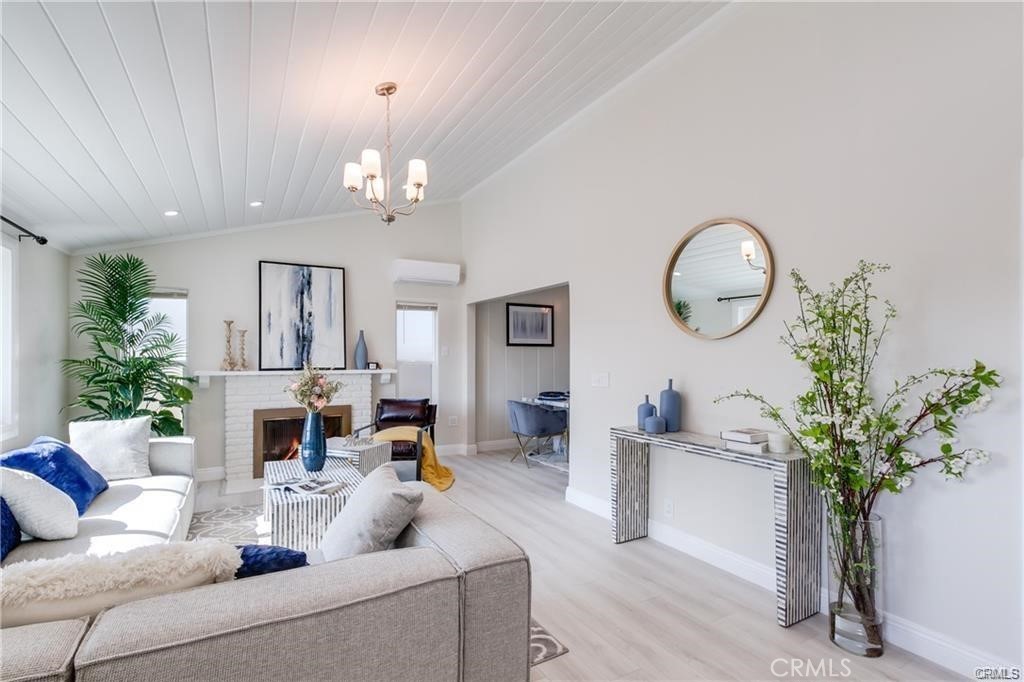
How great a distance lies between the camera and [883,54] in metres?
2.39

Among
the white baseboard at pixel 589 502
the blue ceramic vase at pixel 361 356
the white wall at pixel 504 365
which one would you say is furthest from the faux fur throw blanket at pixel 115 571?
the white wall at pixel 504 365

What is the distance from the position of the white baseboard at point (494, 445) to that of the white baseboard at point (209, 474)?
9.50 feet

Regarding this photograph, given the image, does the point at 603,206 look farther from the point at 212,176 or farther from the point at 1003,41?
the point at 212,176

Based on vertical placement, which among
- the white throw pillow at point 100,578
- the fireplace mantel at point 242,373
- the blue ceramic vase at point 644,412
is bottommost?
the white throw pillow at point 100,578

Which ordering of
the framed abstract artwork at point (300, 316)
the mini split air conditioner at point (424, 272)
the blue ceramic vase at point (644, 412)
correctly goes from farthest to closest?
1. the mini split air conditioner at point (424, 272)
2. the framed abstract artwork at point (300, 316)
3. the blue ceramic vase at point (644, 412)

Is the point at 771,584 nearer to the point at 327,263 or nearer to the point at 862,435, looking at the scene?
the point at 862,435

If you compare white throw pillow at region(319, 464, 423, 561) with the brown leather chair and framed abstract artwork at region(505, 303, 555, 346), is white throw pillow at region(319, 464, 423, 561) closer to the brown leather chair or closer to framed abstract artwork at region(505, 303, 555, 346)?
the brown leather chair

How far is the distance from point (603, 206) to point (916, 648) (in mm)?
3219

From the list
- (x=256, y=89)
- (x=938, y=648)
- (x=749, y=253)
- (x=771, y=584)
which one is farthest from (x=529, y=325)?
(x=938, y=648)

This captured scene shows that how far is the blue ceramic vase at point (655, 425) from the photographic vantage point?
3223 millimetres

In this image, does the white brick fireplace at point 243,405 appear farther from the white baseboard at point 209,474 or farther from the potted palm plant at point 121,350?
the potted palm plant at point 121,350

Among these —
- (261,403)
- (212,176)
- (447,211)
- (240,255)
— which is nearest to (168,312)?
(240,255)

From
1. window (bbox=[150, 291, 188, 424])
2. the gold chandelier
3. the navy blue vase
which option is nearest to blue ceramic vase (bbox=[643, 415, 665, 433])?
the gold chandelier

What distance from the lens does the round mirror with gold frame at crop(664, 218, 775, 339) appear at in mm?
2953
